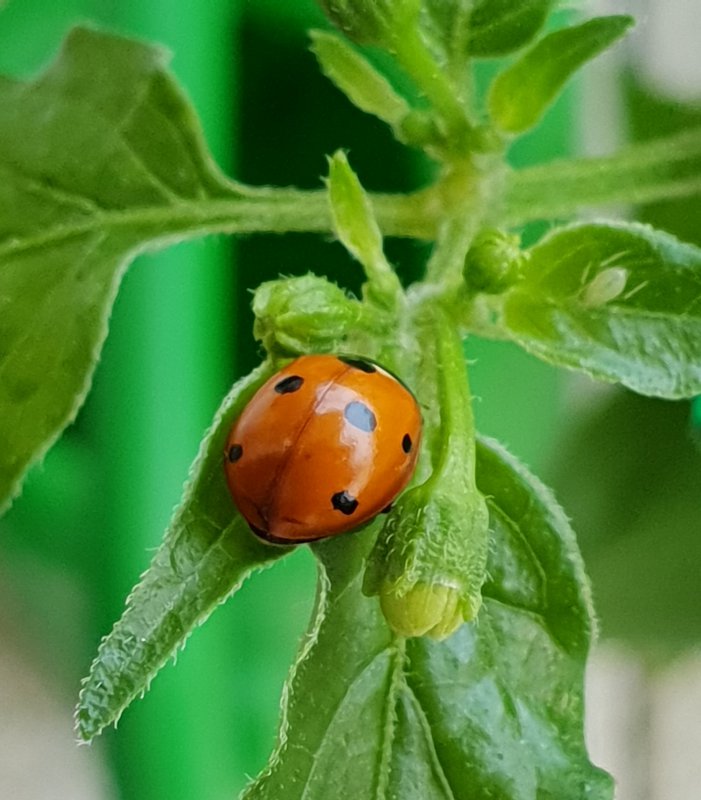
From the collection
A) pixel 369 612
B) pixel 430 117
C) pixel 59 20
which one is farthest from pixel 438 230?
pixel 59 20

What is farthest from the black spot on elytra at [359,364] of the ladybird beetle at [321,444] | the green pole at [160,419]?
the green pole at [160,419]

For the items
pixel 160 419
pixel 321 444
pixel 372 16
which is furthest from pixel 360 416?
pixel 160 419

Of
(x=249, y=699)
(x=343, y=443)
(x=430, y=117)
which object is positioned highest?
(x=430, y=117)

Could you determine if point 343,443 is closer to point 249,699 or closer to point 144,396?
point 144,396

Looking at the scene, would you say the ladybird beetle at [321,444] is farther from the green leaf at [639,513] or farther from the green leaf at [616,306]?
the green leaf at [639,513]

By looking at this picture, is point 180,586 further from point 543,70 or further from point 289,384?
point 543,70

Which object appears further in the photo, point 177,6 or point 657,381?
point 177,6

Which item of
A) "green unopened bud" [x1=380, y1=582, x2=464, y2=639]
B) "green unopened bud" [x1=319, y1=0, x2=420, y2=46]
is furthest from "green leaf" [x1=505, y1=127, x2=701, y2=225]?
"green unopened bud" [x1=380, y1=582, x2=464, y2=639]
